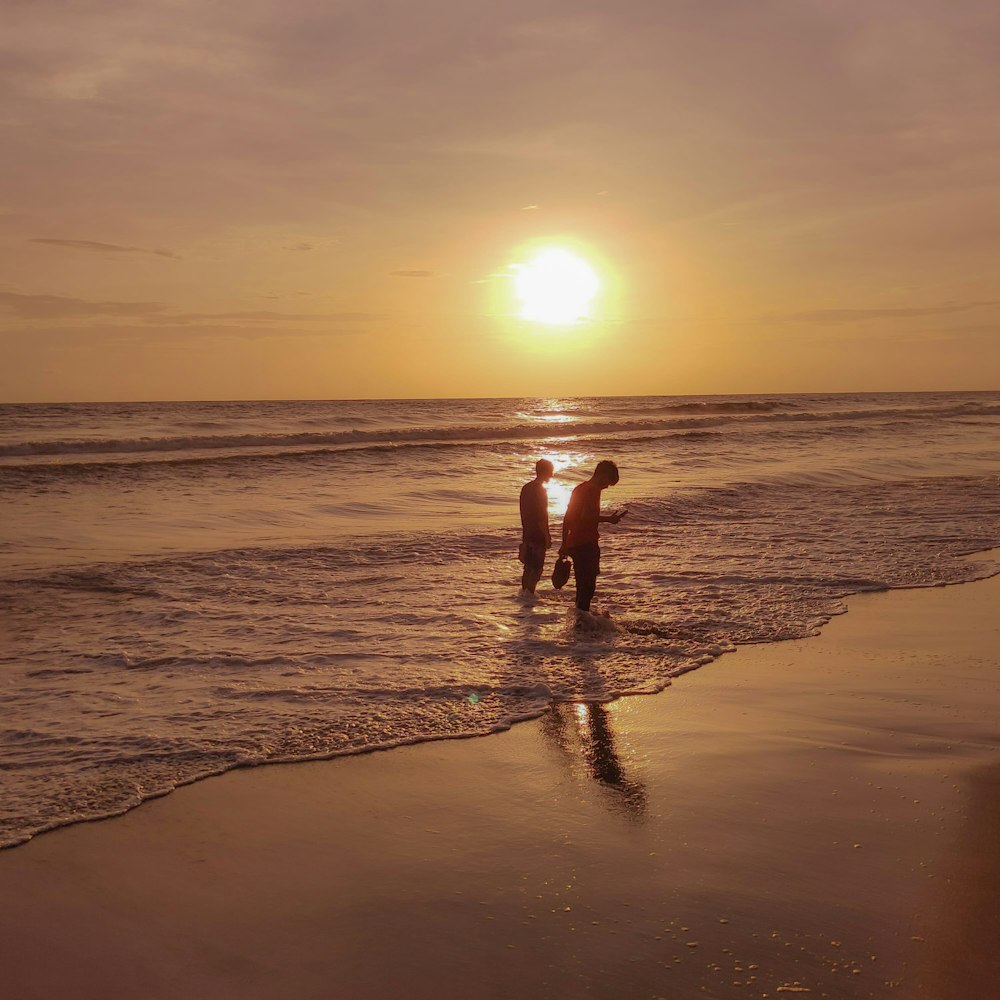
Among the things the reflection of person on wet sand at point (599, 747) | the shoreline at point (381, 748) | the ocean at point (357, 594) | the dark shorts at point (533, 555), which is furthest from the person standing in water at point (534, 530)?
the reflection of person on wet sand at point (599, 747)

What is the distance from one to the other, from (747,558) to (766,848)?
9.20 metres

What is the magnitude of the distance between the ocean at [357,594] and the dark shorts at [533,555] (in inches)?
16.5

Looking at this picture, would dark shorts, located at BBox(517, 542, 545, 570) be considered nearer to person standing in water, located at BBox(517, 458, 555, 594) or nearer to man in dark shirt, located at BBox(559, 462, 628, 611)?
person standing in water, located at BBox(517, 458, 555, 594)

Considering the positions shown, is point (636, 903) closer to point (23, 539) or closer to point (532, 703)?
point (532, 703)

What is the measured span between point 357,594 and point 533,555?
2.08m

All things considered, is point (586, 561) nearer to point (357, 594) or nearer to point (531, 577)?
point (531, 577)

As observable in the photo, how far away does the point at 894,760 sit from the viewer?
18.8 feet

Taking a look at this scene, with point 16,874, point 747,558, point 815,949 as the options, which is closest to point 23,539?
point 747,558

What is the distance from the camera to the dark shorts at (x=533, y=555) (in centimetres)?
1115

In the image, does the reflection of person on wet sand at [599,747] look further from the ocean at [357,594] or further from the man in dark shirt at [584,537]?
the man in dark shirt at [584,537]

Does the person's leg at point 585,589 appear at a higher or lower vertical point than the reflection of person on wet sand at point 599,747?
higher

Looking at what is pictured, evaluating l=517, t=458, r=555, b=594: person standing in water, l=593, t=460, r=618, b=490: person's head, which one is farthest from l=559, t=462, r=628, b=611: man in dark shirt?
l=517, t=458, r=555, b=594: person standing in water

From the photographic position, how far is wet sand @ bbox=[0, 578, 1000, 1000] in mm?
3664

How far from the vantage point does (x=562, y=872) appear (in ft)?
14.5
